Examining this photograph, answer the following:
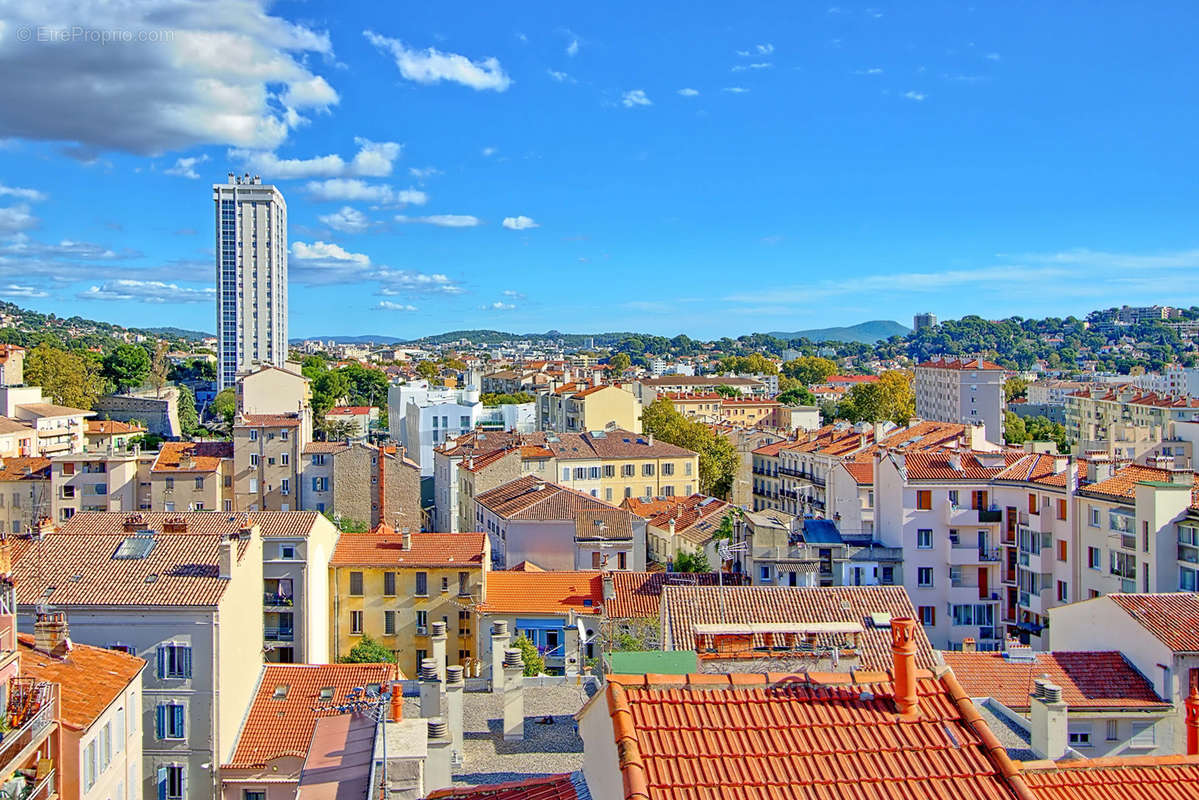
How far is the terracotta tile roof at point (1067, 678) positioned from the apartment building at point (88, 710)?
15417 mm

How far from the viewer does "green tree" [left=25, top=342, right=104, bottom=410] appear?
103m

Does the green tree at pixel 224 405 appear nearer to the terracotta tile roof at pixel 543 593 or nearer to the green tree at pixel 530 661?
the terracotta tile roof at pixel 543 593

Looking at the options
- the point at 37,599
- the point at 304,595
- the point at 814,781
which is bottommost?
the point at 304,595

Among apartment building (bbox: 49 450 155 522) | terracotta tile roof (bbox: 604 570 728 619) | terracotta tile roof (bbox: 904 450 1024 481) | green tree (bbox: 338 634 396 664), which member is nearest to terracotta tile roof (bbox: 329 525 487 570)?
green tree (bbox: 338 634 396 664)

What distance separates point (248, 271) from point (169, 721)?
540ft

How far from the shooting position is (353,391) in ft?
463

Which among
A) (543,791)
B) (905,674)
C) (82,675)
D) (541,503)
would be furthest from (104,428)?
(905,674)

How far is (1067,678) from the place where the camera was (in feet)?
69.6

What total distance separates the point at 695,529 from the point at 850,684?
4420cm

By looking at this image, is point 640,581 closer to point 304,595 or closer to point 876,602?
point 304,595

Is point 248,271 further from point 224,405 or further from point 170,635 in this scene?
point 170,635

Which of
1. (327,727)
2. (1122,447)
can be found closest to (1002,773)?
(327,727)

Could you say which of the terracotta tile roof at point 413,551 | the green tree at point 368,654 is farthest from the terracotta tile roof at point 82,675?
the terracotta tile roof at point 413,551

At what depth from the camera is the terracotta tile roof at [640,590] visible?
109 feet
